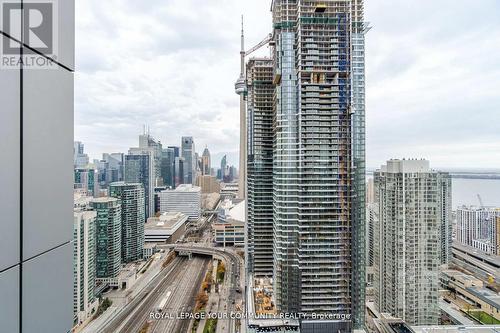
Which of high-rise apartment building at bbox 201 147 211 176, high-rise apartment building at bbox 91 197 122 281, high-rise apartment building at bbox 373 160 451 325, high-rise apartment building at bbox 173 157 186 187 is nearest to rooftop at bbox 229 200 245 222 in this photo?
high-rise apartment building at bbox 173 157 186 187

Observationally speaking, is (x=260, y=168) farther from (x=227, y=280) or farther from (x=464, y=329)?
(x=464, y=329)

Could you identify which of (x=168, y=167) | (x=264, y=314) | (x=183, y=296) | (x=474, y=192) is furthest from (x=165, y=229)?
(x=474, y=192)

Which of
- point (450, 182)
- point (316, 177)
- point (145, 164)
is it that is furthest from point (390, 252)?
point (145, 164)

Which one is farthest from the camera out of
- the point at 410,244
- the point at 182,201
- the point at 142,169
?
the point at 182,201

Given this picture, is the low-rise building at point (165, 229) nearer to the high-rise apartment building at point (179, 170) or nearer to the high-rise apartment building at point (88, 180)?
the high-rise apartment building at point (88, 180)

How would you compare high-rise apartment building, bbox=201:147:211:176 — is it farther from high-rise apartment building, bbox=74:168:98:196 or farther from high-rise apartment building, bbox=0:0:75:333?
high-rise apartment building, bbox=0:0:75:333

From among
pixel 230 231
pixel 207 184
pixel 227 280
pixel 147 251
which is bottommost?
pixel 227 280
